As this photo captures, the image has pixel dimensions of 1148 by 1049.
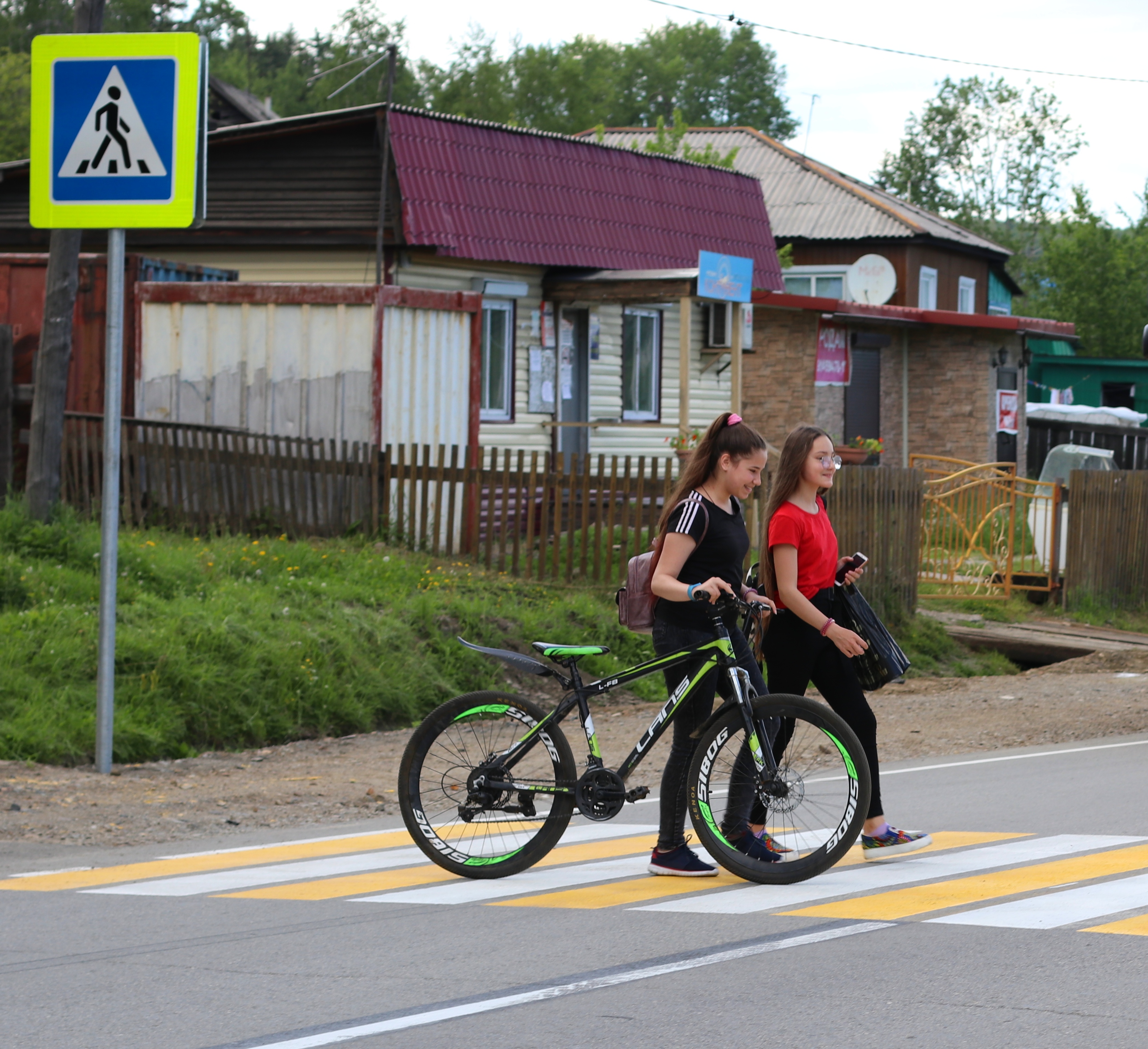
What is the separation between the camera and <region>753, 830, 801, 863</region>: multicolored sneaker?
7.24 meters

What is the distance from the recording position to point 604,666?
14953 mm

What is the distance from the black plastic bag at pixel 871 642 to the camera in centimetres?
779

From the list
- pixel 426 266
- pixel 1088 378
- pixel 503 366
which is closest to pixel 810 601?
pixel 426 266

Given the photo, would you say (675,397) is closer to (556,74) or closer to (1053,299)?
(1053,299)

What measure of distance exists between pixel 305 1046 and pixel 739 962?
5.10ft

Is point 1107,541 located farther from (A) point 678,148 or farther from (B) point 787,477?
(A) point 678,148

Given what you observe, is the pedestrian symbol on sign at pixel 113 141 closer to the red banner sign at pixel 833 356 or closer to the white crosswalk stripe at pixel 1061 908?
the white crosswalk stripe at pixel 1061 908

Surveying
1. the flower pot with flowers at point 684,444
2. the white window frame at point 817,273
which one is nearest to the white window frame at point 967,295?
the white window frame at point 817,273

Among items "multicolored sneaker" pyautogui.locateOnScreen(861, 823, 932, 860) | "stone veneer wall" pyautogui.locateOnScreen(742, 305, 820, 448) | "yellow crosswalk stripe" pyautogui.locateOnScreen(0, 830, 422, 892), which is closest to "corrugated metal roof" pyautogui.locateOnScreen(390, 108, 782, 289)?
"stone veneer wall" pyautogui.locateOnScreen(742, 305, 820, 448)

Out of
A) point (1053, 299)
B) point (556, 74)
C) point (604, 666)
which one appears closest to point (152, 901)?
point (604, 666)

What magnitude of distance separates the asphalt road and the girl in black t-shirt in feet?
0.63

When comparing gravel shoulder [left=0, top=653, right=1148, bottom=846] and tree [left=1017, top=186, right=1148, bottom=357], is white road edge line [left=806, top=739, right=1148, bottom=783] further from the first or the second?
tree [left=1017, top=186, right=1148, bottom=357]

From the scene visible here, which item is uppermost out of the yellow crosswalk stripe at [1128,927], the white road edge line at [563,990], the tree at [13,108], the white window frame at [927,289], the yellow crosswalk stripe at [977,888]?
the tree at [13,108]

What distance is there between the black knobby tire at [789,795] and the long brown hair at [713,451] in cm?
87
